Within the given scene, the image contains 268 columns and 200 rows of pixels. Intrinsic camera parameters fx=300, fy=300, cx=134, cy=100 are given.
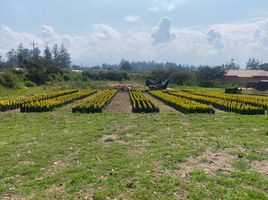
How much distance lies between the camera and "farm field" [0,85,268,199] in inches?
185

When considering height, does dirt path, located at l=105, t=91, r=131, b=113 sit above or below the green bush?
below

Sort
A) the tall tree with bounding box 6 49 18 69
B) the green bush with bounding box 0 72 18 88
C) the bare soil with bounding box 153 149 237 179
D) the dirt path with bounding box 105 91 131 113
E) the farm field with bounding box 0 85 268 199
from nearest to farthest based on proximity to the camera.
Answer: the farm field with bounding box 0 85 268 199, the bare soil with bounding box 153 149 237 179, the dirt path with bounding box 105 91 131 113, the green bush with bounding box 0 72 18 88, the tall tree with bounding box 6 49 18 69

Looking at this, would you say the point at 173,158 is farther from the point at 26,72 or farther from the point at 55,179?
the point at 26,72

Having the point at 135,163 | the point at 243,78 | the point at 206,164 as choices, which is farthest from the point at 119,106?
the point at 243,78

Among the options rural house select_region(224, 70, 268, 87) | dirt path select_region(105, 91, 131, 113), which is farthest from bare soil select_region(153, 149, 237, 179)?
rural house select_region(224, 70, 268, 87)

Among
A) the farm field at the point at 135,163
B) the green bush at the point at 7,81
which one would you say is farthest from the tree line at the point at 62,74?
the farm field at the point at 135,163

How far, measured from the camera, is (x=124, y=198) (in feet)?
14.6

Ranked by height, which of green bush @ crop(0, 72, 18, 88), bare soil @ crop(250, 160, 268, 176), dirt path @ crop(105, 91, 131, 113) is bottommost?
dirt path @ crop(105, 91, 131, 113)

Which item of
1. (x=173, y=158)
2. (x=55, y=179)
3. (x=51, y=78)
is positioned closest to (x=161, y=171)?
(x=173, y=158)

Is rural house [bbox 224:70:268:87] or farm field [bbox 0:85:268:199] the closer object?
farm field [bbox 0:85:268:199]

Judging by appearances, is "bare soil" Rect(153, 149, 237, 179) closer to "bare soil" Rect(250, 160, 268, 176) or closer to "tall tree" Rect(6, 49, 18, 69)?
"bare soil" Rect(250, 160, 268, 176)

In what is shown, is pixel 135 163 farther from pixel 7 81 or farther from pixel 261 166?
pixel 7 81

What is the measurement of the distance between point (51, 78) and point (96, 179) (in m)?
49.6

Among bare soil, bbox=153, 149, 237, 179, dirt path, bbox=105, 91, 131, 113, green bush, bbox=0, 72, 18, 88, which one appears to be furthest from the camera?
green bush, bbox=0, 72, 18, 88
